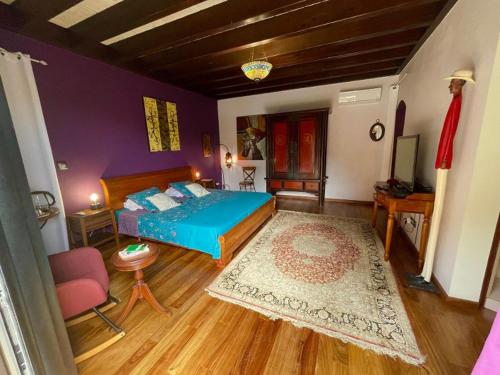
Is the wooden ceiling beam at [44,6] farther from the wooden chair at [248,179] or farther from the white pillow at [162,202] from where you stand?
the wooden chair at [248,179]

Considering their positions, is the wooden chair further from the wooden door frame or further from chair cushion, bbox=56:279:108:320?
the wooden door frame

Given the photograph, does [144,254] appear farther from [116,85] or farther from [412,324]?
[116,85]

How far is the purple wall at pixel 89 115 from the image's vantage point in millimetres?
2547

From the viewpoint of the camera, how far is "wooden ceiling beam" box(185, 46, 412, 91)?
10.7 ft

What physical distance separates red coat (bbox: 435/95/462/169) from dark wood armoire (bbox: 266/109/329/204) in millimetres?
2792

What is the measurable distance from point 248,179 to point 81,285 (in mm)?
4871

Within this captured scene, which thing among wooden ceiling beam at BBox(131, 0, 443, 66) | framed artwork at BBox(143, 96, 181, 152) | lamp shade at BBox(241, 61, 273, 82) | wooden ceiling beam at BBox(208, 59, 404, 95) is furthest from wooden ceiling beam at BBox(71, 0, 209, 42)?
wooden ceiling beam at BBox(208, 59, 404, 95)

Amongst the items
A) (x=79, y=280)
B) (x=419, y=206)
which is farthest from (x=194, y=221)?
(x=419, y=206)

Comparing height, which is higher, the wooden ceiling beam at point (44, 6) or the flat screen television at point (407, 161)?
the wooden ceiling beam at point (44, 6)

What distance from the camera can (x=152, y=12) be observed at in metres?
2.11

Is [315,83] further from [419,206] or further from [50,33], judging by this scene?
[50,33]

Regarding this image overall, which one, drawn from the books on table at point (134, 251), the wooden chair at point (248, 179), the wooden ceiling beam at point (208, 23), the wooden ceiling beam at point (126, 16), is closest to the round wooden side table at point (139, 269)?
the books on table at point (134, 251)

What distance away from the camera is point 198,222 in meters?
2.61

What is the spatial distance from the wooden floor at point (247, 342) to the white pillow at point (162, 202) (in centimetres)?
137
